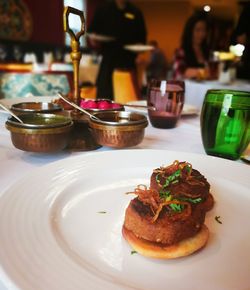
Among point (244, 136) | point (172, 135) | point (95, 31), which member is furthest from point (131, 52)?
point (244, 136)

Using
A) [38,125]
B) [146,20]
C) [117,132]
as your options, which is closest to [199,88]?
[117,132]

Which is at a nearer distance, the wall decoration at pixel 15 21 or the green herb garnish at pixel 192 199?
the green herb garnish at pixel 192 199

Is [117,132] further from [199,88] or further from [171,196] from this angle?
[199,88]

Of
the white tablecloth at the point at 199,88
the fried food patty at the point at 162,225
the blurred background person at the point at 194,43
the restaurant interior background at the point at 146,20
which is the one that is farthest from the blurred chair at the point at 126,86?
the restaurant interior background at the point at 146,20

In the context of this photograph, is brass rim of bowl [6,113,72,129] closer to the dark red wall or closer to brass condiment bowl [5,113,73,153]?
brass condiment bowl [5,113,73,153]

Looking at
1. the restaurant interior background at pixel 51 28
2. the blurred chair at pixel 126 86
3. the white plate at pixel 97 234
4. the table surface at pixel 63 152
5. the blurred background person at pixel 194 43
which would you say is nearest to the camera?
the white plate at pixel 97 234

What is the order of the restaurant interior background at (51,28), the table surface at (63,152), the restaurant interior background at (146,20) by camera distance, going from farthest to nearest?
the restaurant interior background at (146,20) < the restaurant interior background at (51,28) < the table surface at (63,152)

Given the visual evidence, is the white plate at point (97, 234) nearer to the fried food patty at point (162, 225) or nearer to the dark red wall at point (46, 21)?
the fried food patty at point (162, 225)

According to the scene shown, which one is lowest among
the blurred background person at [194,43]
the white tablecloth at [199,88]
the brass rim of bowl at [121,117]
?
the white tablecloth at [199,88]
